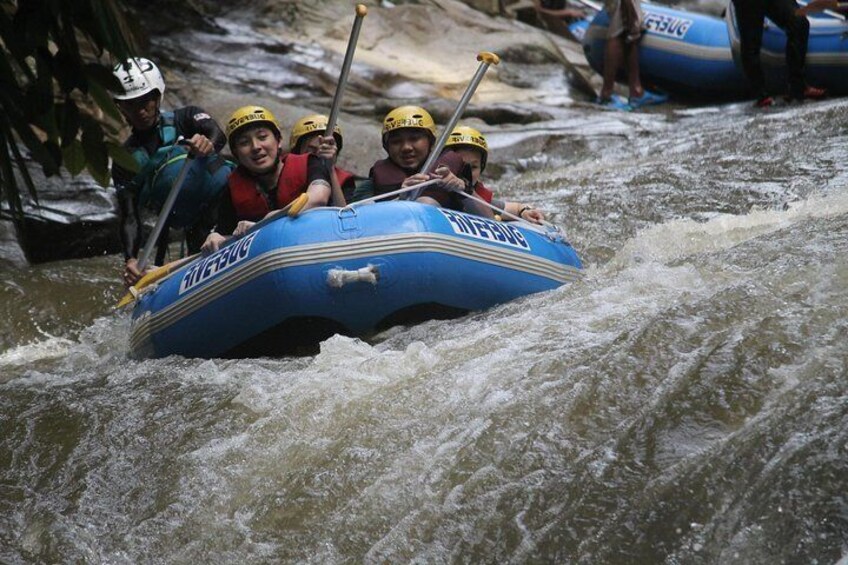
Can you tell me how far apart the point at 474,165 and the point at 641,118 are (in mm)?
5524

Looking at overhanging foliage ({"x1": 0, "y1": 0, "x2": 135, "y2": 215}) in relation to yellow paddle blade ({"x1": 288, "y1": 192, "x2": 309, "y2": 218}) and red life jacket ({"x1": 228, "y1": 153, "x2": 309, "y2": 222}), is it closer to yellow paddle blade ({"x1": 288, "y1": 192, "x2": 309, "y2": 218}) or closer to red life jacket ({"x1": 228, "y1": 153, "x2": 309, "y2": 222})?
yellow paddle blade ({"x1": 288, "y1": 192, "x2": 309, "y2": 218})

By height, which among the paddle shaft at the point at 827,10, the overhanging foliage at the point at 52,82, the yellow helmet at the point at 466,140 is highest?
the overhanging foliage at the point at 52,82

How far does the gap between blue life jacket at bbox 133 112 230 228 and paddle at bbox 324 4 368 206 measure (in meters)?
0.85

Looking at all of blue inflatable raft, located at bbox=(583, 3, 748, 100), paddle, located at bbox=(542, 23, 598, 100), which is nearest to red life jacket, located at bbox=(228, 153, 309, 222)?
blue inflatable raft, located at bbox=(583, 3, 748, 100)

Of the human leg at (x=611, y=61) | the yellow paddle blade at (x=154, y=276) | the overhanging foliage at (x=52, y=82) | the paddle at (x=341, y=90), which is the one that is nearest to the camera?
the overhanging foliage at (x=52, y=82)

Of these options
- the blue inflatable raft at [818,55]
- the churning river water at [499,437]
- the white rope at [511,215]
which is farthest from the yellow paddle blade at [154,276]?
the blue inflatable raft at [818,55]

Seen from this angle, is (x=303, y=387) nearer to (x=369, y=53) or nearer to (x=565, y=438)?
(x=565, y=438)

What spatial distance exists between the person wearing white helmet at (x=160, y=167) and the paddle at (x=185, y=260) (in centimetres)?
19

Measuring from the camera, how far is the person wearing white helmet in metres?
6.28

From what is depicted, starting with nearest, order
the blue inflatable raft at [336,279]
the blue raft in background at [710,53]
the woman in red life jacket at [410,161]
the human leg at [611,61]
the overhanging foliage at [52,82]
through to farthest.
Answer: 1. the overhanging foliage at [52,82]
2. the blue inflatable raft at [336,279]
3. the woman in red life jacket at [410,161]
4. the blue raft in background at [710,53]
5. the human leg at [611,61]

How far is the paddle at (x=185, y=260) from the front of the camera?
5.20 meters

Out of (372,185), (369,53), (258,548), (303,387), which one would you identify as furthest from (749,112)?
(258,548)

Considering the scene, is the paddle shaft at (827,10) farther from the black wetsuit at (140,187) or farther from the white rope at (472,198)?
the black wetsuit at (140,187)

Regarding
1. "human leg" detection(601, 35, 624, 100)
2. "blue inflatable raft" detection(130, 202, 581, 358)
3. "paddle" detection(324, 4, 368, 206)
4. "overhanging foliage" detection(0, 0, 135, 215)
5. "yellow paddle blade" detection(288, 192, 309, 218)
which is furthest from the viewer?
"human leg" detection(601, 35, 624, 100)
